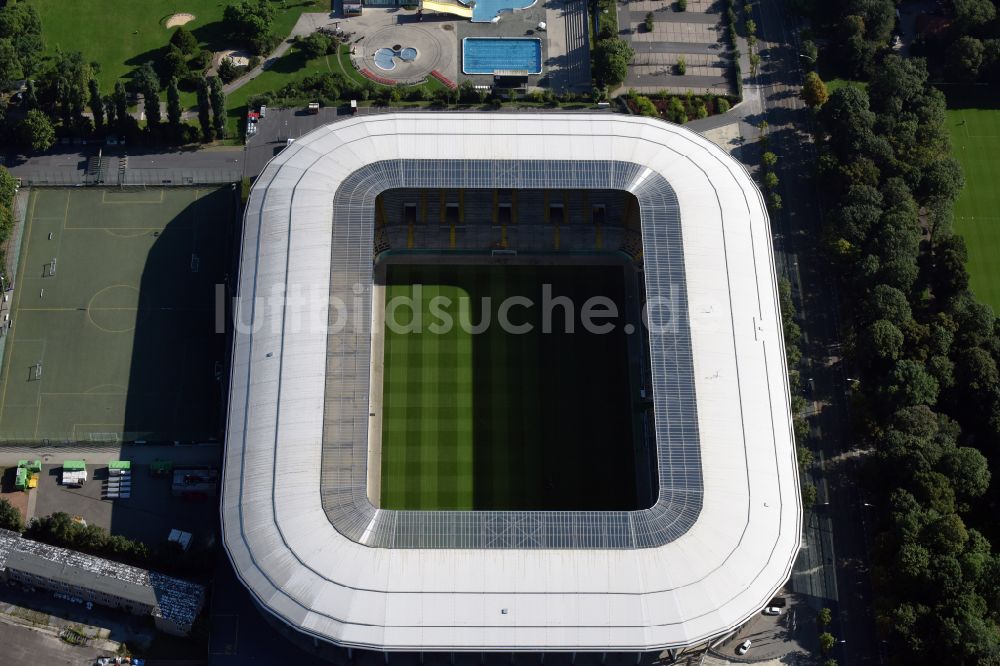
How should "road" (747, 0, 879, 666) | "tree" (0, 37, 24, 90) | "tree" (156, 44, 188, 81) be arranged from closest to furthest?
"road" (747, 0, 879, 666), "tree" (0, 37, 24, 90), "tree" (156, 44, 188, 81)

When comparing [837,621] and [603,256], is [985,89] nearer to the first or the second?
[603,256]

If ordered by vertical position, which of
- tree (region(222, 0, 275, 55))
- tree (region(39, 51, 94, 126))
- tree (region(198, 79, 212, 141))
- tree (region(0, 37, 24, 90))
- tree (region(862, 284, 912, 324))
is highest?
tree (region(222, 0, 275, 55))

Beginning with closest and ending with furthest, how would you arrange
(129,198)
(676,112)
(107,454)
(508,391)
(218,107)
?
1. (107,454)
2. (508,391)
3. (129,198)
4. (218,107)
5. (676,112)

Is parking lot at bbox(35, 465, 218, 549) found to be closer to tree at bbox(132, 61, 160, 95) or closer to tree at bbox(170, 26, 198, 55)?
tree at bbox(132, 61, 160, 95)

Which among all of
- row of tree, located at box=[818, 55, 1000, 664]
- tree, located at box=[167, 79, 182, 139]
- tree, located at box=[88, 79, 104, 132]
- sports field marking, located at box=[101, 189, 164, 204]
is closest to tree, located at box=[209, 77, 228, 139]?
tree, located at box=[167, 79, 182, 139]

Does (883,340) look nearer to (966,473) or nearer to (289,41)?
(966,473)

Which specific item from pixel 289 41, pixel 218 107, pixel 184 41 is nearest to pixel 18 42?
Answer: pixel 184 41
